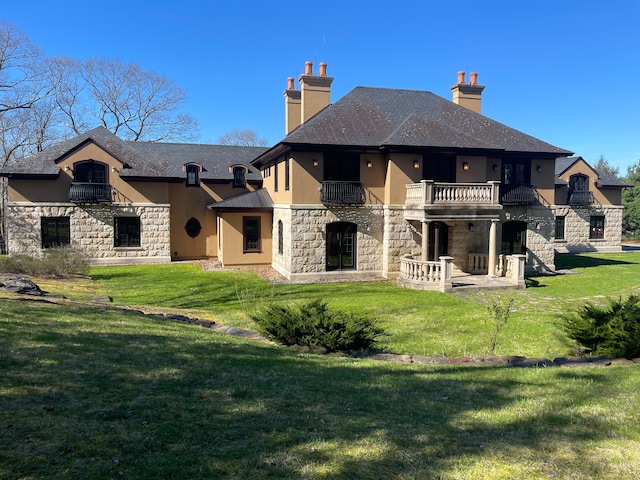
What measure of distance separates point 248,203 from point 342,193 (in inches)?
253

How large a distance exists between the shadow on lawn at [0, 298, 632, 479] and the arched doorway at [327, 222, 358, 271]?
1327 cm

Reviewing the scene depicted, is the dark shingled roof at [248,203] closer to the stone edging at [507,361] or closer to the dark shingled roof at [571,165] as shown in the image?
the stone edging at [507,361]

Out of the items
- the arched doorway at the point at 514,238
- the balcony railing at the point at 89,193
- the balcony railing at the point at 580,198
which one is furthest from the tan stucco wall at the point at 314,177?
the balcony railing at the point at 580,198

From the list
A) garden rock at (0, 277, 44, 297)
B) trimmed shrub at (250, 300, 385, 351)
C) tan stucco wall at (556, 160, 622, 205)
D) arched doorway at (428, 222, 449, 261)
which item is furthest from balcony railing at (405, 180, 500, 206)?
tan stucco wall at (556, 160, 622, 205)

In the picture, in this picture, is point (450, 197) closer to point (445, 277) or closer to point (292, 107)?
point (445, 277)

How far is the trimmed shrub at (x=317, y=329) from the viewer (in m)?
9.32

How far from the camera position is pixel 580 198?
111ft

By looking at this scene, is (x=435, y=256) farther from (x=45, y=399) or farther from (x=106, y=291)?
(x=45, y=399)

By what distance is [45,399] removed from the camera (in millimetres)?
5027

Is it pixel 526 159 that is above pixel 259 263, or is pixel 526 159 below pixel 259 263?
above

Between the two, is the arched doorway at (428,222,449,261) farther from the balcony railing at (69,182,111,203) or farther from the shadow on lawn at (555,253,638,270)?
the balcony railing at (69,182,111,203)

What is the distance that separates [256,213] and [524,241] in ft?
44.7

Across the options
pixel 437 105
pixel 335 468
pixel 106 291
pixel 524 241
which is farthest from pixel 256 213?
pixel 335 468

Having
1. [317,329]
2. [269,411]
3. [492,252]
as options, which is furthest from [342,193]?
[269,411]
